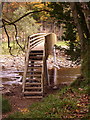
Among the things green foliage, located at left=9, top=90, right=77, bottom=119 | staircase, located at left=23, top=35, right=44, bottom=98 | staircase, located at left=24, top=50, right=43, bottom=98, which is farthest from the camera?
staircase, located at left=23, top=35, right=44, bottom=98

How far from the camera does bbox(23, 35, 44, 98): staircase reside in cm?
1076

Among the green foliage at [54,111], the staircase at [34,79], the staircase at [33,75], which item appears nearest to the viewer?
the green foliage at [54,111]

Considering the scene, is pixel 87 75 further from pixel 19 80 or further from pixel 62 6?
pixel 19 80

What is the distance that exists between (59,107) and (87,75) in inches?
93.1

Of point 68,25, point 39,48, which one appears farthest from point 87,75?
point 39,48

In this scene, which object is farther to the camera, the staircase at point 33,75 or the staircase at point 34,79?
the staircase at point 33,75

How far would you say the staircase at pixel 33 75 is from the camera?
10.8 meters

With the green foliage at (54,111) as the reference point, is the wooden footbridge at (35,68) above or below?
above

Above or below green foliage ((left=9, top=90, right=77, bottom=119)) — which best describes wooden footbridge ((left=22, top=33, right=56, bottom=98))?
above

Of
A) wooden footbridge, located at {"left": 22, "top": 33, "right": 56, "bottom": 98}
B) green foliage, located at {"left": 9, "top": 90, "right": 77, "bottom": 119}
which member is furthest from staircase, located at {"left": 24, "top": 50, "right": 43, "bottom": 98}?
green foliage, located at {"left": 9, "top": 90, "right": 77, "bottom": 119}

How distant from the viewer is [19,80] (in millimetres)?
16484

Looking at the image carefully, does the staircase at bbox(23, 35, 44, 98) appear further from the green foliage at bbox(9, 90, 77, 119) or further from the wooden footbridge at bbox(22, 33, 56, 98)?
the green foliage at bbox(9, 90, 77, 119)

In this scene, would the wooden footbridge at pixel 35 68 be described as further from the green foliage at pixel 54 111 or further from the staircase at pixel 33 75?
the green foliage at pixel 54 111

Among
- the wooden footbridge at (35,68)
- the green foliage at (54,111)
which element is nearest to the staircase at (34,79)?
the wooden footbridge at (35,68)
